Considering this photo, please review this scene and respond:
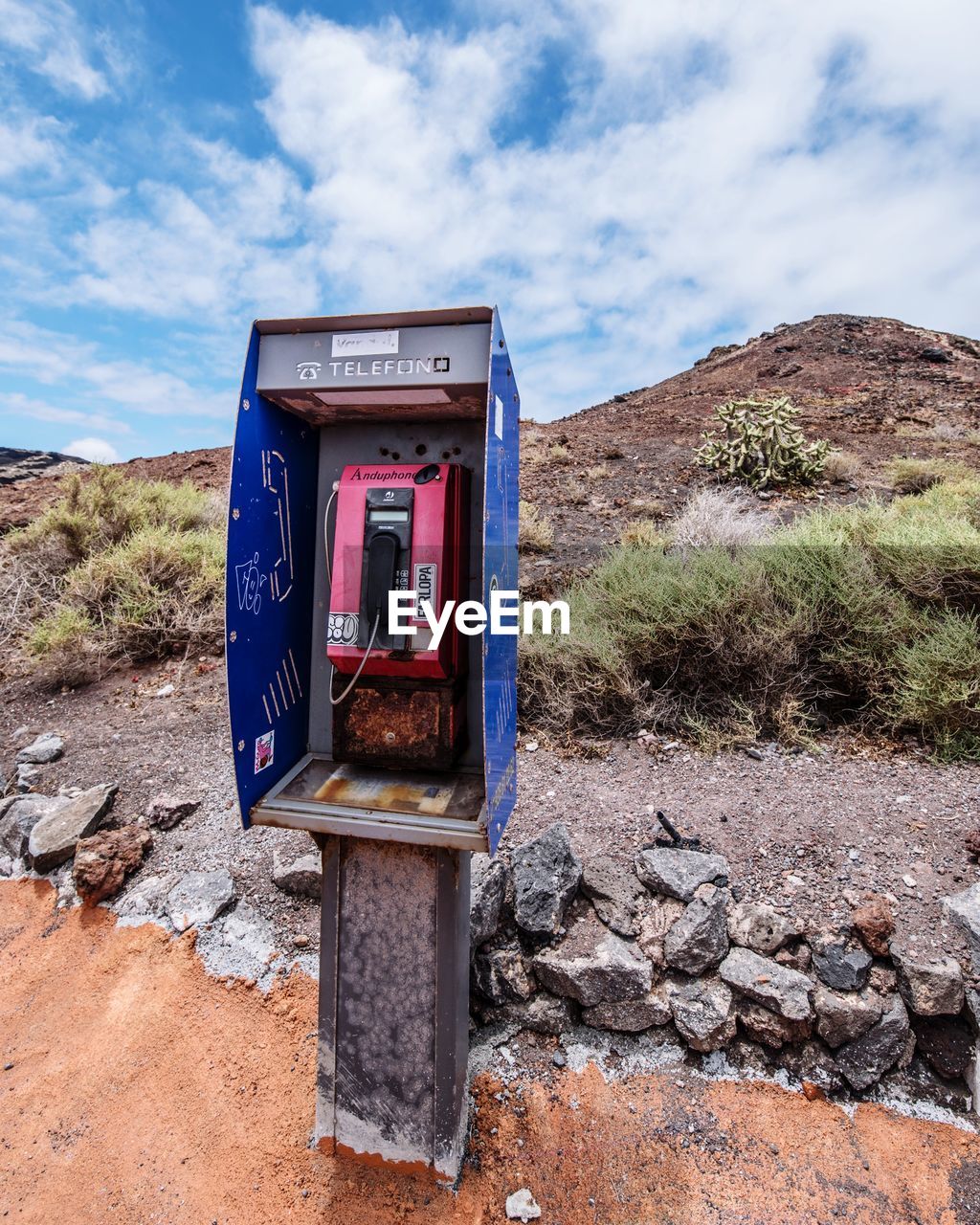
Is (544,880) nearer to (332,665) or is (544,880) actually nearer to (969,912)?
(332,665)

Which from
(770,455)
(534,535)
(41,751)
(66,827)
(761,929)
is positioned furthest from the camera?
(770,455)

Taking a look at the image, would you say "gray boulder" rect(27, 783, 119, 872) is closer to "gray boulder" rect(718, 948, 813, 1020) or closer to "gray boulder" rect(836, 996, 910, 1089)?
"gray boulder" rect(718, 948, 813, 1020)

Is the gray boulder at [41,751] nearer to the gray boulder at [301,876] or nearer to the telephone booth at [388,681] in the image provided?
the gray boulder at [301,876]

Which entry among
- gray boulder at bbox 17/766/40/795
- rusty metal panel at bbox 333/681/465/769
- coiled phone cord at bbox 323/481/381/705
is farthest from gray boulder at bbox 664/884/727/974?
gray boulder at bbox 17/766/40/795

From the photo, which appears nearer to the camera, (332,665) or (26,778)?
(332,665)

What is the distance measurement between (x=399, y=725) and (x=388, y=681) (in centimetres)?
14

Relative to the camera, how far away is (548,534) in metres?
6.48

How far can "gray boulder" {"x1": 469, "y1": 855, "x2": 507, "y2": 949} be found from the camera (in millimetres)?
2521

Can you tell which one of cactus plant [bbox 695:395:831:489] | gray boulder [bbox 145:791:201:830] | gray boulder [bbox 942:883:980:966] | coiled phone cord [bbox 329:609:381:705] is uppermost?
cactus plant [bbox 695:395:831:489]

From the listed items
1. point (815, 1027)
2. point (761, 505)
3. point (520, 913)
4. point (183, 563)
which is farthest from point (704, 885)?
point (761, 505)

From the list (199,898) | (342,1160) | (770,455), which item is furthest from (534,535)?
(342,1160)

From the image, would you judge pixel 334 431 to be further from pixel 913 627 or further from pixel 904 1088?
pixel 913 627

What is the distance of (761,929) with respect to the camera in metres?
2.54

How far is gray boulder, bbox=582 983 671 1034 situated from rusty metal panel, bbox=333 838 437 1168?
78 centimetres
